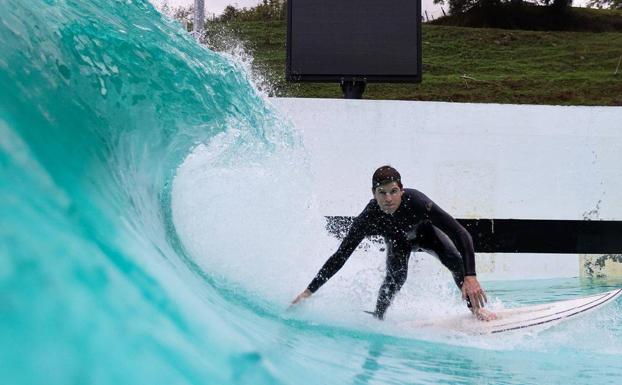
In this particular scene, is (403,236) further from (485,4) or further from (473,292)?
(485,4)

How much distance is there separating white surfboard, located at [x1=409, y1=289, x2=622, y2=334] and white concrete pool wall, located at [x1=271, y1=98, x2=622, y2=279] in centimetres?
342

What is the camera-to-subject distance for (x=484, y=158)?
711 cm

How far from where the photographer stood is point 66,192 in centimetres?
204

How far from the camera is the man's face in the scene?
10.8ft

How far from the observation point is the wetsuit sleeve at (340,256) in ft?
10.8

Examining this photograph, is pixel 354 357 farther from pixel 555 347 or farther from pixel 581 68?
pixel 581 68

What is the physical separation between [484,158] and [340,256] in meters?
4.13

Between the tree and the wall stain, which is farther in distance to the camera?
the tree

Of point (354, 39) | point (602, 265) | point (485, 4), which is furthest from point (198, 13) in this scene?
point (485, 4)

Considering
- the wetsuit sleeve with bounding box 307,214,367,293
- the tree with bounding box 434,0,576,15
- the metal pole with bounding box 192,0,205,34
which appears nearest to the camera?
the wetsuit sleeve with bounding box 307,214,367,293

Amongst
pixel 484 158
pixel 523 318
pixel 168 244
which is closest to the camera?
pixel 168 244

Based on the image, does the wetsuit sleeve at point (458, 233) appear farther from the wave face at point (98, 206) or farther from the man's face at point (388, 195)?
the wave face at point (98, 206)

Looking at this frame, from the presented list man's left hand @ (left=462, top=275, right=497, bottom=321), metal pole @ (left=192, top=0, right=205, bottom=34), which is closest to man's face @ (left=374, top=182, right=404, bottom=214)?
man's left hand @ (left=462, top=275, right=497, bottom=321)

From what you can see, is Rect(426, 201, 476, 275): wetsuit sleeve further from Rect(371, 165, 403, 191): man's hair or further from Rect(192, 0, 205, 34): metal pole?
Rect(192, 0, 205, 34): metal pole
